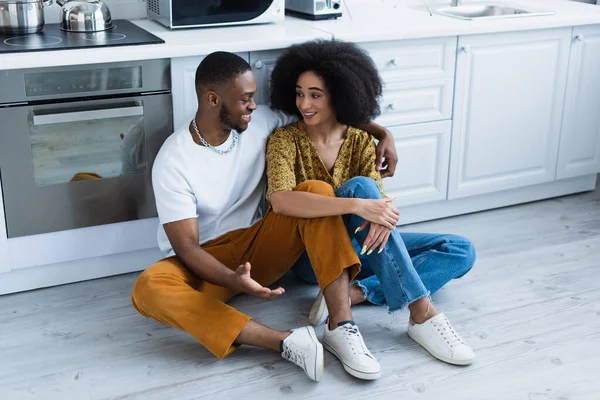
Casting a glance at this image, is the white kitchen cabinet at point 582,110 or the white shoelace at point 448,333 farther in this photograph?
the white kitchen cabinet at point 582,110

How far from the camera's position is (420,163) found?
2.99m

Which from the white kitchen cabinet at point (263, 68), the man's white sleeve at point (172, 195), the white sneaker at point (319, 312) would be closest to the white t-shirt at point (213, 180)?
the man's white sleeve at point (172, 195)

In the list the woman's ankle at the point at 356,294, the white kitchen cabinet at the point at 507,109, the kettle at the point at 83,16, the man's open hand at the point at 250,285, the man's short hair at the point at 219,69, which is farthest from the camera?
the white kitchen cabinet at the point at 507,109

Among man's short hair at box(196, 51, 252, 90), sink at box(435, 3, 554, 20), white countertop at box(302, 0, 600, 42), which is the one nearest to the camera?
man's short hair at box(196, 51, 252, 90)

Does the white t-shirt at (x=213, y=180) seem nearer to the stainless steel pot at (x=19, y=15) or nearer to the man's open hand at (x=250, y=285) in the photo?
the man's open hand at (x=250, y=285)

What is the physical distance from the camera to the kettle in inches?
102

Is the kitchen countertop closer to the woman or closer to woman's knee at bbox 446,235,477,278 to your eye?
the woman

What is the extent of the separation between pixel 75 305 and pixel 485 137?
5.30ft

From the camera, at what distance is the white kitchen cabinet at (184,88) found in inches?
98.2

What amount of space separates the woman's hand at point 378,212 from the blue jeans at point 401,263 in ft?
0.17

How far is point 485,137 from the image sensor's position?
309 cm

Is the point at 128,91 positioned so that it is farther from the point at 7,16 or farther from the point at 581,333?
the point at 581,333

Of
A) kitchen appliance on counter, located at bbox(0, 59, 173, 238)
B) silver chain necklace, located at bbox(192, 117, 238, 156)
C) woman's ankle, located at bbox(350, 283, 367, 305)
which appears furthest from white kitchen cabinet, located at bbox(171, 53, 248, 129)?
woman's ankle, located at bbox(350, 283, 367, 305)

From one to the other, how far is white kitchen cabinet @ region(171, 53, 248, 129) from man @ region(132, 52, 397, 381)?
0.20 metres
